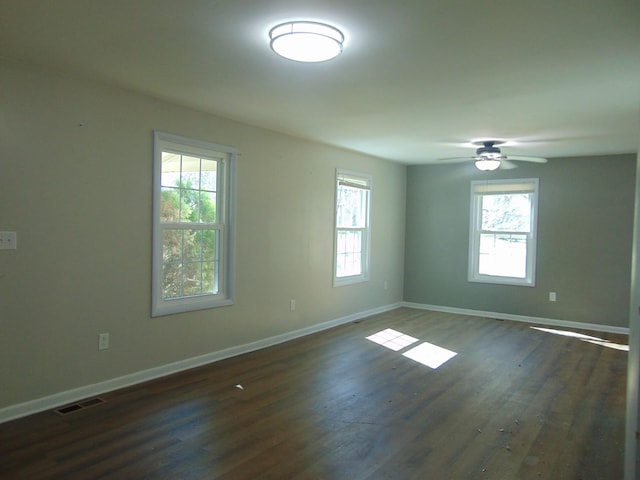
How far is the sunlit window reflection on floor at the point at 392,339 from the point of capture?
5168 millimetres

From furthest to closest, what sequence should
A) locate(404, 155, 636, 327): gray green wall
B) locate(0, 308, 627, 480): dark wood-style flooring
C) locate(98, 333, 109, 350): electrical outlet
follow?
locate(404, 155, 636, 327): gray green wall → locate(98, 333, 109, 350): electrical outlet → locate(0, 308, 627, 480): dark wood-style flooring

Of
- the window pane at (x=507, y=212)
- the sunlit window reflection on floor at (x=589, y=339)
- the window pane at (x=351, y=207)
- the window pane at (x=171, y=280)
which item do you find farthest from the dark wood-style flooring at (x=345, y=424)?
the window pane at (x=507, y=212)

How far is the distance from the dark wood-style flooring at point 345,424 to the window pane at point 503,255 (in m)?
2.19

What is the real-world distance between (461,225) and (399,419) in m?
4.66

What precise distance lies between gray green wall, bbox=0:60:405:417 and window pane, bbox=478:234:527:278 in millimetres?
3649

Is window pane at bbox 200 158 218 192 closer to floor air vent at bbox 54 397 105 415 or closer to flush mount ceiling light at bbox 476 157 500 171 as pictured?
floor air vent at bbox 54 397 105 415

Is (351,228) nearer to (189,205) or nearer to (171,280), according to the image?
(189,205)

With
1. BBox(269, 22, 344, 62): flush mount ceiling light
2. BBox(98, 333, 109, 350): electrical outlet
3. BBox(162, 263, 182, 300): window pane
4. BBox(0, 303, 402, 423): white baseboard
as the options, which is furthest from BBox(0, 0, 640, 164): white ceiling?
BBox(0, 303, 402, 423): white baseboard

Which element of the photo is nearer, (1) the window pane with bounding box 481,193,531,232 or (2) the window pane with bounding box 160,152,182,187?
(2) the window pane with bounding box 160,152,182,187

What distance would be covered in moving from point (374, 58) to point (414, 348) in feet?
11.1

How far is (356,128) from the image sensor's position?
189 inches

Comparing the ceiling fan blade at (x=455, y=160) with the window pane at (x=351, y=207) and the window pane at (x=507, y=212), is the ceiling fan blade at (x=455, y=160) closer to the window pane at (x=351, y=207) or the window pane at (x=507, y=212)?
the window pane at (x=507, y=212)

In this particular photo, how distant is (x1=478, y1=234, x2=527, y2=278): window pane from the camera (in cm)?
679

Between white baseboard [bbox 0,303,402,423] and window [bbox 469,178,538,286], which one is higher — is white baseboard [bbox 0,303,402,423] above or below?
below
